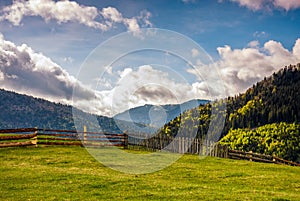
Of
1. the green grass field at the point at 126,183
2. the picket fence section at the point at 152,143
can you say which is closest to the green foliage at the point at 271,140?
the picket fence section at the point at 152,143

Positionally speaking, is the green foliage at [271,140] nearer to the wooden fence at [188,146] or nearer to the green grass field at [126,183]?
the wooden fence at [188,146]

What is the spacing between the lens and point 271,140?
545 feet

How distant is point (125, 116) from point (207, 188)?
30.9 ft

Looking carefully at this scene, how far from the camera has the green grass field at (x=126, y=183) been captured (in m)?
14.6

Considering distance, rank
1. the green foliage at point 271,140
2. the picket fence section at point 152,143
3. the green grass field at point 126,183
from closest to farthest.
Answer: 1. the green grass field at point 126,183
2. the picket fence section at point 152,143
3. the green foliage at point 271,140

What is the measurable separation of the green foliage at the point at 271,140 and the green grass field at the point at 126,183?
135 meters

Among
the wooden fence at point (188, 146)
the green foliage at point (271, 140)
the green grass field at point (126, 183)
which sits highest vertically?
the green foliage at point (271, 140)

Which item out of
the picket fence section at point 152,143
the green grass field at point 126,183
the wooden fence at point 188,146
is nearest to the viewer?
the green grass field at point 126,183

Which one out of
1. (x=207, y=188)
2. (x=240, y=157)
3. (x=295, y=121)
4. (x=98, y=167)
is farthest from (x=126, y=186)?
(x=295, y=121)

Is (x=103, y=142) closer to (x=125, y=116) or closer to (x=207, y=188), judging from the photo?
(x=125, y=116)

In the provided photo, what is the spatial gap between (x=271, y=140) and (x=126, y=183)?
158785mm

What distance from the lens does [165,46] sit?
74.1ft

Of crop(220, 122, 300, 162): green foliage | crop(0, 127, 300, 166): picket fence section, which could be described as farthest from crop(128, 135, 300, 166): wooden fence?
crop(220, 122, 300, 162): green foliage

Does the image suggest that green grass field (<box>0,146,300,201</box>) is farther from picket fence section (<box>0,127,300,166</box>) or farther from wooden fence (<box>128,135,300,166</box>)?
wooden fence (<box>128,135,300,166</box>)
